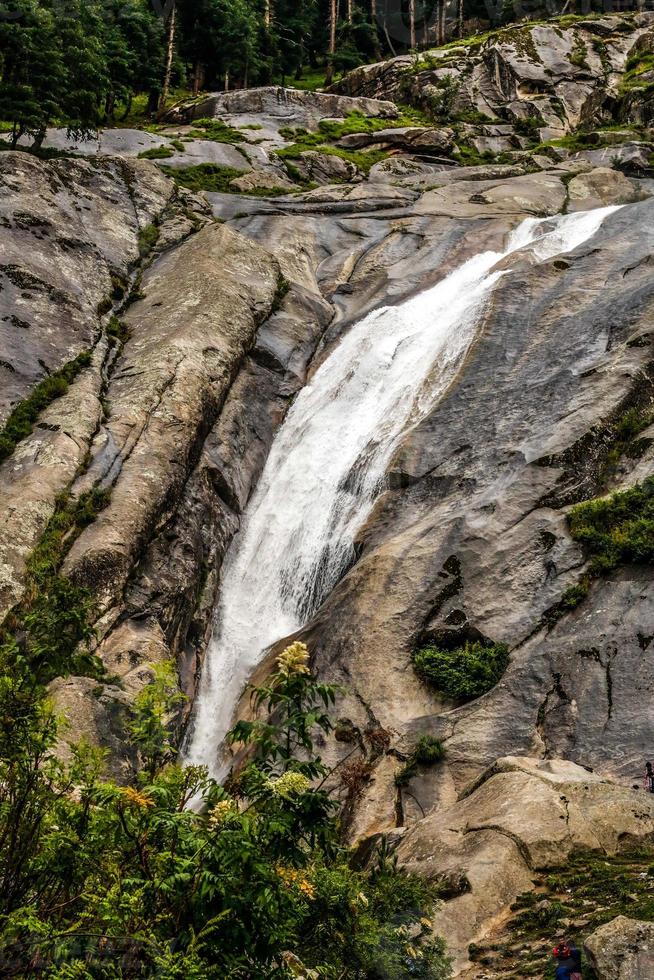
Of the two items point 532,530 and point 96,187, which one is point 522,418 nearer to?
point 532,530

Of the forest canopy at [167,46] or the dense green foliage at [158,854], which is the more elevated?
the forest canopy at [167,46]

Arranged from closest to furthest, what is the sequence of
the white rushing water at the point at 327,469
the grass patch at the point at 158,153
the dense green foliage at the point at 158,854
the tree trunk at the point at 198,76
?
the dense green foliage at the point at 158,854
the white rushing water at the point at 327,469
the grass patch at the point at 158,153
the tree trunk at the point at 198,76

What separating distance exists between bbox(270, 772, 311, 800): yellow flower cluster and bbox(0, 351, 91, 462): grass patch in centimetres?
1889

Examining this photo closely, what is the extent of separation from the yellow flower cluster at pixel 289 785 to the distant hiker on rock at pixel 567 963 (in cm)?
446

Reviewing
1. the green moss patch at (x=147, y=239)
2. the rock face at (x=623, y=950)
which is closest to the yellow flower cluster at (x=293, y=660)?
the rock face at (x=623, y=950)

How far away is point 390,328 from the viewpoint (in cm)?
3138

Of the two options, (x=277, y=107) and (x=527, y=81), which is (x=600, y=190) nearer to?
(x=527, y=81)

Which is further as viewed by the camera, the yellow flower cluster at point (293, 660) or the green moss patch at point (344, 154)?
the green moss patch at point (344, 154)

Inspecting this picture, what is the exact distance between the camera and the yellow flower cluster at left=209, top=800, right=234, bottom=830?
5590 mm

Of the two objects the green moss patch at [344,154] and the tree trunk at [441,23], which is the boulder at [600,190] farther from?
the tree trunk at [441,23]

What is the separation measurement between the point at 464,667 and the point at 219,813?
1226 centimetres

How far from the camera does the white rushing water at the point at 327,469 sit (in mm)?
21922

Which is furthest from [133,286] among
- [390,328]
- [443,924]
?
[443,924]

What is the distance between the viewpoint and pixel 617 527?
58.3 feet
